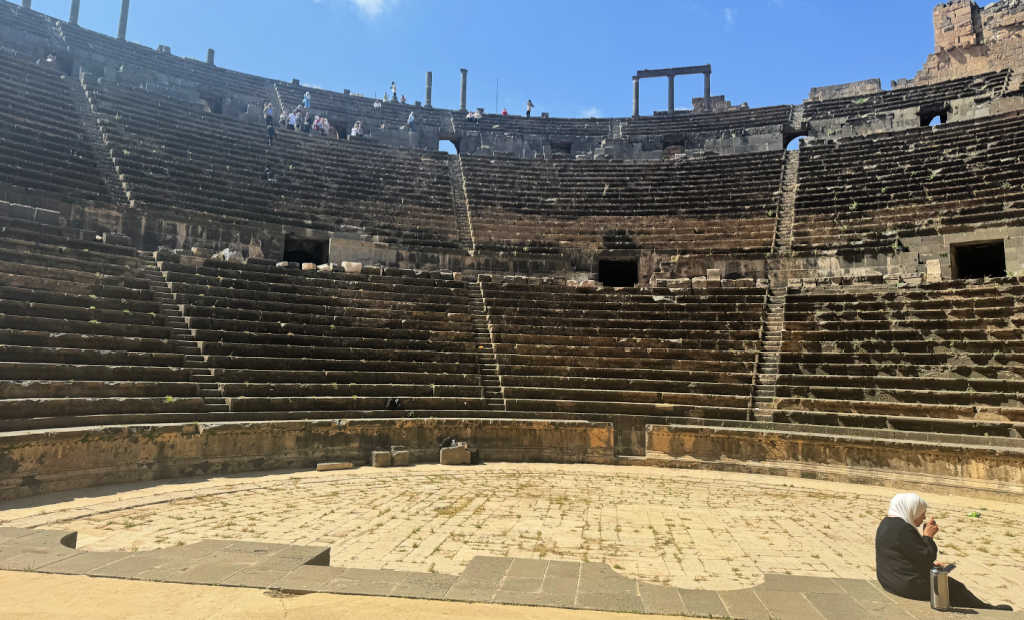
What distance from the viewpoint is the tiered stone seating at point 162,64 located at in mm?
24656

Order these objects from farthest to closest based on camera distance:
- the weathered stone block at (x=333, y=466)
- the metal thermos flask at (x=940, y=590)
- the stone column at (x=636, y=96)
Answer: the stone column at (x=636, y=96) < the weathered stone block at (x=333, y=466) < the metal thermos flask at (x=940, y=590)

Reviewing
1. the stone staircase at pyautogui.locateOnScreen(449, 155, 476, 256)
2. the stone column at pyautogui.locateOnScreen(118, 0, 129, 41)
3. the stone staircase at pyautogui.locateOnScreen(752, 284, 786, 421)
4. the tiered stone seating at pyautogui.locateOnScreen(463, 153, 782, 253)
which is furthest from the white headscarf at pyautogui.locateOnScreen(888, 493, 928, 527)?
the stone column at pyautogui.locateOnScreen(118, 0, 129, 41)

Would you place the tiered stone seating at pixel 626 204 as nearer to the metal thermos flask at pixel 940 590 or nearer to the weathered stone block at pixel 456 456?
the weathered stone block at pixel 456 456

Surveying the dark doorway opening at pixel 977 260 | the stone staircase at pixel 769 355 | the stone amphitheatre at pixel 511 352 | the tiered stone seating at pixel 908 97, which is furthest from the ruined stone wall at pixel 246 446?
the tiered stone seating at pixel 908 97

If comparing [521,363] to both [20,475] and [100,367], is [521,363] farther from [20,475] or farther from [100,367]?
[20,475]

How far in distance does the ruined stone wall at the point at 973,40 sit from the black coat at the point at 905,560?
25.8m

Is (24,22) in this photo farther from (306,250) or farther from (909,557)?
(909,557)

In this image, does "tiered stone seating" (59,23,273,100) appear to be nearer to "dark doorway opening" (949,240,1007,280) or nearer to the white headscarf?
"dark doorway opening" (949,240,1007,280)

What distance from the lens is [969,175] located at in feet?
55.1

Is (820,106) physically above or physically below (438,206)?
above

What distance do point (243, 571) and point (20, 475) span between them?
4.99 meters

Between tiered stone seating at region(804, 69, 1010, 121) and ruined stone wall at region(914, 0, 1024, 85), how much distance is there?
141 centimetres

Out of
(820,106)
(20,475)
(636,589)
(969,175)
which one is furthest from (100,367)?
(820,106)

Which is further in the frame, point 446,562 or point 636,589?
point 446,562
